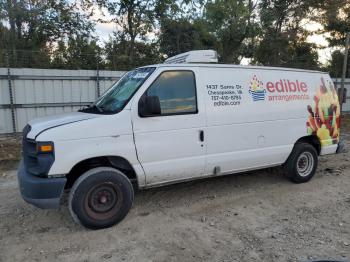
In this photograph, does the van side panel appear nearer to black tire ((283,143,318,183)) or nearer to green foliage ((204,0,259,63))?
black tire ((283,143,318,183))

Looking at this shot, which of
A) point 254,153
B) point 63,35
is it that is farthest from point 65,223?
point 63,35

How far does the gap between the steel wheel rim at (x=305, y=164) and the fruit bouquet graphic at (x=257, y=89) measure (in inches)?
→ 59.5

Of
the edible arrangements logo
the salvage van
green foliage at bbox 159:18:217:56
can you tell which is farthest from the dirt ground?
green foliage at bbox 159:18:217:56

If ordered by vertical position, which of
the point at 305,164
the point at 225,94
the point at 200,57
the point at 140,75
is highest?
the point at 200,57

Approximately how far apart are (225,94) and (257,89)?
0.69 metres

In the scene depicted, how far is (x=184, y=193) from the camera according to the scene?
5574mm

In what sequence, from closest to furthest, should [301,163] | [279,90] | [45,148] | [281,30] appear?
[45,148], [279,90], [301,163], [281,30]

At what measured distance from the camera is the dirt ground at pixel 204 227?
12.0 feet

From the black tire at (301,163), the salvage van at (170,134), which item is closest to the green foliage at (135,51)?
the salvage van at (170,134)

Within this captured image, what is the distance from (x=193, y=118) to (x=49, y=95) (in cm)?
738

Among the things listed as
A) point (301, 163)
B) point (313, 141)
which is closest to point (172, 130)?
point (301, 163)

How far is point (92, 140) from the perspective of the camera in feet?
13.4

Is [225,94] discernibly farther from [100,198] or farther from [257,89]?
[100,198]

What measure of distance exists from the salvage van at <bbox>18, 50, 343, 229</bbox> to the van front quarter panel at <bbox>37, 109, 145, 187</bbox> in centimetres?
1
